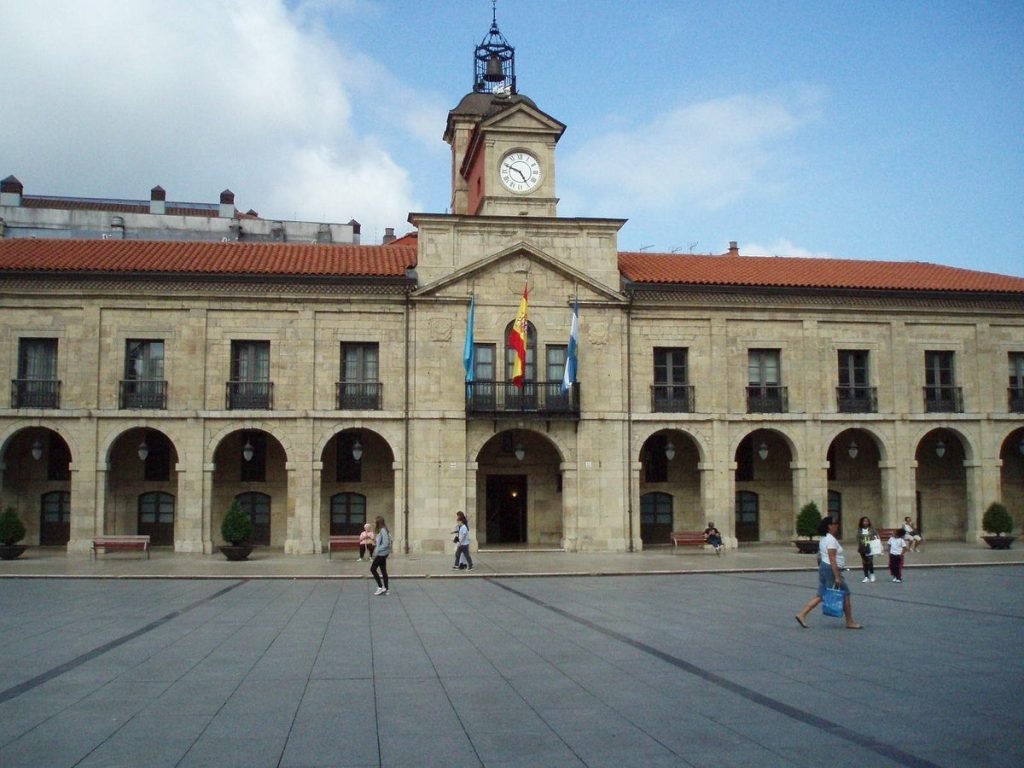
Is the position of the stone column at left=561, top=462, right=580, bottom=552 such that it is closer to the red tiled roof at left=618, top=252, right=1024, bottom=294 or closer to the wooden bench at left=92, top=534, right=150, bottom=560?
the red tiled roof at left=618, top=252, right=1024, bottom=294

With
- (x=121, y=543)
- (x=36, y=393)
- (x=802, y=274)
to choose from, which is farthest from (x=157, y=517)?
(x=802, y=274)

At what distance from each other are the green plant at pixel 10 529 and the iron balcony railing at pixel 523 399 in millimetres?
14507

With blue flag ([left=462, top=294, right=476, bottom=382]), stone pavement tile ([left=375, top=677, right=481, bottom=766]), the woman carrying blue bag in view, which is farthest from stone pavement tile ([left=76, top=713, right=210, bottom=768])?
blue flag ([left=462, top=294, right=476, bottom=382])

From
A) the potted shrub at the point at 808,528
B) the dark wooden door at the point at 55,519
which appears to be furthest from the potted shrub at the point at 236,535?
the potted shrub at the point at 808,528

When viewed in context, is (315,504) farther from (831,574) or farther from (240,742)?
(240,742)

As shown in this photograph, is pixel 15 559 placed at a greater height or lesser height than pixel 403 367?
lesser

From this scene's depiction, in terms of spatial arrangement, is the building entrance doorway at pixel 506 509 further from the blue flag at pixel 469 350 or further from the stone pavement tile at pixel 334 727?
the stone pavement tile at pixel 334 727

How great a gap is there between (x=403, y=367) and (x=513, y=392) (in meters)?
3.84

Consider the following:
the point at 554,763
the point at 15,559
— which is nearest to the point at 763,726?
the point at 554,763

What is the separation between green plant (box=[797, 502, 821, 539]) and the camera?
33.1 metres

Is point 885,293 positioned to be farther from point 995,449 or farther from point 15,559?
point 15,559

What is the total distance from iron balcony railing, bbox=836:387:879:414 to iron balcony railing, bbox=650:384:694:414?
568 centimetres

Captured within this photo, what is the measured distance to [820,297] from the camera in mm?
36312

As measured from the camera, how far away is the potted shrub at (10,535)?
3028 cm
